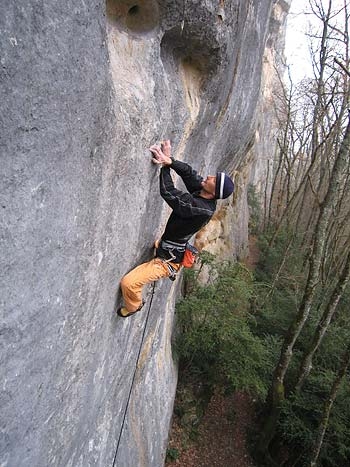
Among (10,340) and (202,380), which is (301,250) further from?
(10,340)

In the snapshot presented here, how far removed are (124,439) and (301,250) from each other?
48.3 ft

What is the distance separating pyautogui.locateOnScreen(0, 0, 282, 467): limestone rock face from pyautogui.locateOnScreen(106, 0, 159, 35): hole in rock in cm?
1

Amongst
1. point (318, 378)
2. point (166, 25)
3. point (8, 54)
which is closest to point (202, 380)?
point (318, 378)

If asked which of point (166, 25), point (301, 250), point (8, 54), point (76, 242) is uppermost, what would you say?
point (166, 25)

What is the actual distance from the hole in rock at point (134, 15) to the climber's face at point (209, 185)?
1843 mm

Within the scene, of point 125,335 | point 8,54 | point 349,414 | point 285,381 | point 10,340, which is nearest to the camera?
point 8,54

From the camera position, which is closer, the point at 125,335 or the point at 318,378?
the point at 125,335

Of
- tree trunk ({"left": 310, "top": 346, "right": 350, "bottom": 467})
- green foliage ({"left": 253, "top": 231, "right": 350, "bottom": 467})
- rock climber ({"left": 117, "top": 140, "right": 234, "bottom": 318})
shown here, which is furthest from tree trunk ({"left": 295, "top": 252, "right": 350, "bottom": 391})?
rock climber ({"left": 117, "top": 140, "right": 234, "bottom": 318})

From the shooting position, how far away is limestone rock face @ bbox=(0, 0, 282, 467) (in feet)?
8.07

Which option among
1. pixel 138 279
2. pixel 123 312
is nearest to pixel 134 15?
pixel 138 279

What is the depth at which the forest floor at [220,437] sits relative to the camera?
957cm

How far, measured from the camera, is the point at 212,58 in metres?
5.23

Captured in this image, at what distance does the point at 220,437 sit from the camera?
10531mm

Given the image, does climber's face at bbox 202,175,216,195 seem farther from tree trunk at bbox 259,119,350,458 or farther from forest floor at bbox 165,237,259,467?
forest floor at bbox 165,237,259,467
